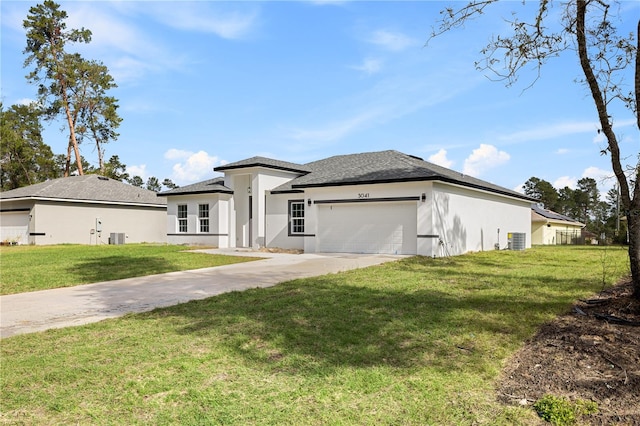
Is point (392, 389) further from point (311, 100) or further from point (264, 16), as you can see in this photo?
point (311, 100)

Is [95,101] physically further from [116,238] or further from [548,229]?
[548,229]

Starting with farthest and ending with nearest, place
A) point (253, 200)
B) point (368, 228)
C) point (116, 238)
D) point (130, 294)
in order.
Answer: point (116, 238)
point (253, 200)
point (368, 228)
point (130, 294)

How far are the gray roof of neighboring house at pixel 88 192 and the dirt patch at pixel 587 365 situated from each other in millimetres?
29014

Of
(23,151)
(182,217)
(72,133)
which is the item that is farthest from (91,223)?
(23,151)

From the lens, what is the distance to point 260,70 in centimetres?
1534

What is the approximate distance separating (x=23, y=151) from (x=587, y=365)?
174 feet

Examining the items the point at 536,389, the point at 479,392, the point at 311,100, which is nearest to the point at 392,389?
the point at 479,392

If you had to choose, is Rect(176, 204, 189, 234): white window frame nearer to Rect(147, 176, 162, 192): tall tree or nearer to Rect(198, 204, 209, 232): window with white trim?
Rect(198, 204, 209, 232): window with white trim

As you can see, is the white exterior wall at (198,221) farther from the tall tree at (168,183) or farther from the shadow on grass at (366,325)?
the tall tree at (168,183)

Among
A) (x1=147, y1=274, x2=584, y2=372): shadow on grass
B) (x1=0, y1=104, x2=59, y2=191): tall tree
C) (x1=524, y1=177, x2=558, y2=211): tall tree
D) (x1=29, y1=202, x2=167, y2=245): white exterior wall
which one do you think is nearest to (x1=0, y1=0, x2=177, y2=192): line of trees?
(x1=0, y1=104, x2=59, y2=191): tall tree

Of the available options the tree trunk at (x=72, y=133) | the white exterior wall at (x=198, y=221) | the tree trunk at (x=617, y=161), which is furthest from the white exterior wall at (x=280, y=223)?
the tree trunk at (x=72, y=133)

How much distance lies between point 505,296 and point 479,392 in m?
4.57

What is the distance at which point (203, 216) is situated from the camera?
79.5ft

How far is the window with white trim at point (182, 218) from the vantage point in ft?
82.4
